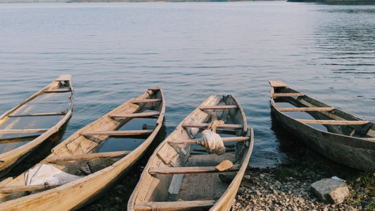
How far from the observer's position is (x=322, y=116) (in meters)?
10.9

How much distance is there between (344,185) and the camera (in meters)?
6.80

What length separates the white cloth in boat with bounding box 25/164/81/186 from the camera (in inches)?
259

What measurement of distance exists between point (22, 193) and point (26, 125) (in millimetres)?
5500

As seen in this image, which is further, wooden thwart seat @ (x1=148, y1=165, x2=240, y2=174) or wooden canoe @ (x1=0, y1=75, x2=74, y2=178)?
wooden canoe @ (x1=0, y1=75, x2=74, y2=178)

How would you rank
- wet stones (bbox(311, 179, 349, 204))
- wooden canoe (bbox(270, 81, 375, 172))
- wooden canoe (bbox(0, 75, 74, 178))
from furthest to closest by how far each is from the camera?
wooden canoe (bbox(0, 75, 74, 178)) < wooden canoe (bbox(270, 81, 375, 172)) < wet stones (bbox(311, 179, 349, 204))

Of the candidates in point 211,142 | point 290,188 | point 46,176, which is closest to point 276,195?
point 290,188

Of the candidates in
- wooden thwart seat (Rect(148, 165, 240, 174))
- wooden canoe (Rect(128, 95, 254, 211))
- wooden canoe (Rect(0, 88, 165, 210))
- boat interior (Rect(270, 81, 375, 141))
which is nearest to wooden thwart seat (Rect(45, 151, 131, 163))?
wooden canoe (Rect(0, 88, 165, 210))

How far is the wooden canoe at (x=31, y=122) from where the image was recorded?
26.2 feet

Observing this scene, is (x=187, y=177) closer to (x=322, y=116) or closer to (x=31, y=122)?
(x=322, y=116)

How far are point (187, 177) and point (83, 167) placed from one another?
9.69ft

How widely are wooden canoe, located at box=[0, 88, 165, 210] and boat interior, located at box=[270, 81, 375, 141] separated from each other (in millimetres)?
5608

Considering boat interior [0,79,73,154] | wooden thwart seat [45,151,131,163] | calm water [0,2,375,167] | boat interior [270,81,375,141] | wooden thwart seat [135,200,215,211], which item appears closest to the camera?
wooden thwart seat [135,200,215,211]

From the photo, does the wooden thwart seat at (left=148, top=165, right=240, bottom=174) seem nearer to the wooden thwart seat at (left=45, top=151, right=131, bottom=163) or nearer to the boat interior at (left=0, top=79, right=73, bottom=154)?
the wooden thwart seat at (left=45, top=151, right=131, bottom=163)

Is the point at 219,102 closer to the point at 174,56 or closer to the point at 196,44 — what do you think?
the point at 174,56
